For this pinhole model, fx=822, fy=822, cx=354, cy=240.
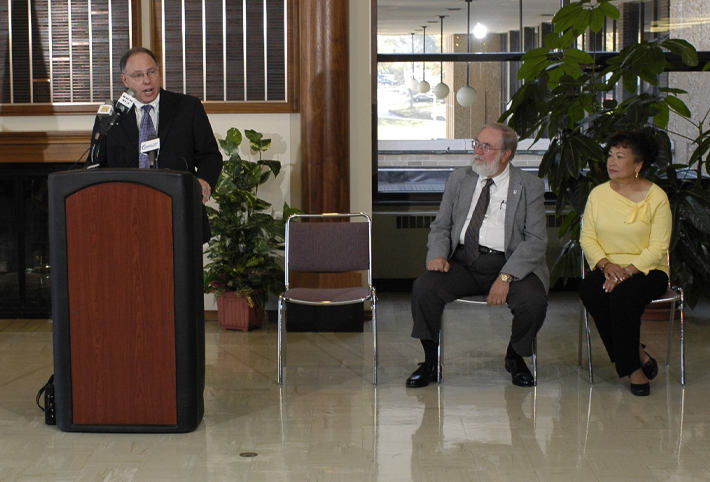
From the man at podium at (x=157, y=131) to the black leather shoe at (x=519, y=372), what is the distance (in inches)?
63.0

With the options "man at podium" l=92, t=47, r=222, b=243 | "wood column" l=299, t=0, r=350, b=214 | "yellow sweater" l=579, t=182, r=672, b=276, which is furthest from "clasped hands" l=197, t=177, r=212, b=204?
"yellow sweater" l=579, t=182, r=672, b=276

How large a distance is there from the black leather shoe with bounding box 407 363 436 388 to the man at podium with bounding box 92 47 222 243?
1179 mm

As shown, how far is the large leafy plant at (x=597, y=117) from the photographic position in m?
4.54

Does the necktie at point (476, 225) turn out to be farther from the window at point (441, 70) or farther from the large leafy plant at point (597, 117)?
the window at point (441, 70)

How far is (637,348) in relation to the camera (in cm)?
381

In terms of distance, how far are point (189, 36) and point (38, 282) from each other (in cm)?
189

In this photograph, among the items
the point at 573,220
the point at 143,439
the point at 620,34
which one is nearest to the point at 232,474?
the point at 143,439

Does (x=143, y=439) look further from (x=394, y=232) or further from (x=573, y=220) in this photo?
(x=394, y=232)

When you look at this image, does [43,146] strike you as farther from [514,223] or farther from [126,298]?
[514,223]

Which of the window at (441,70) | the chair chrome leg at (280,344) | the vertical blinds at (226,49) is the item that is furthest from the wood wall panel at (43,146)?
the window at (441,70)

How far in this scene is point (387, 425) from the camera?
3361 millimetres

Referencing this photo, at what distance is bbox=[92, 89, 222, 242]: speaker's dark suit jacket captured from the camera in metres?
3.54

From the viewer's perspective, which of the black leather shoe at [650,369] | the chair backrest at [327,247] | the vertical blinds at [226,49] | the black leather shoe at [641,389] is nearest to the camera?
the black leather shoe at [641,389]

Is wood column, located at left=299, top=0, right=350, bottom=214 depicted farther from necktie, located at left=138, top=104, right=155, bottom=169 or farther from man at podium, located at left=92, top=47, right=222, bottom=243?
necktie, located at left=138, top=104, right=155, bottom=169
